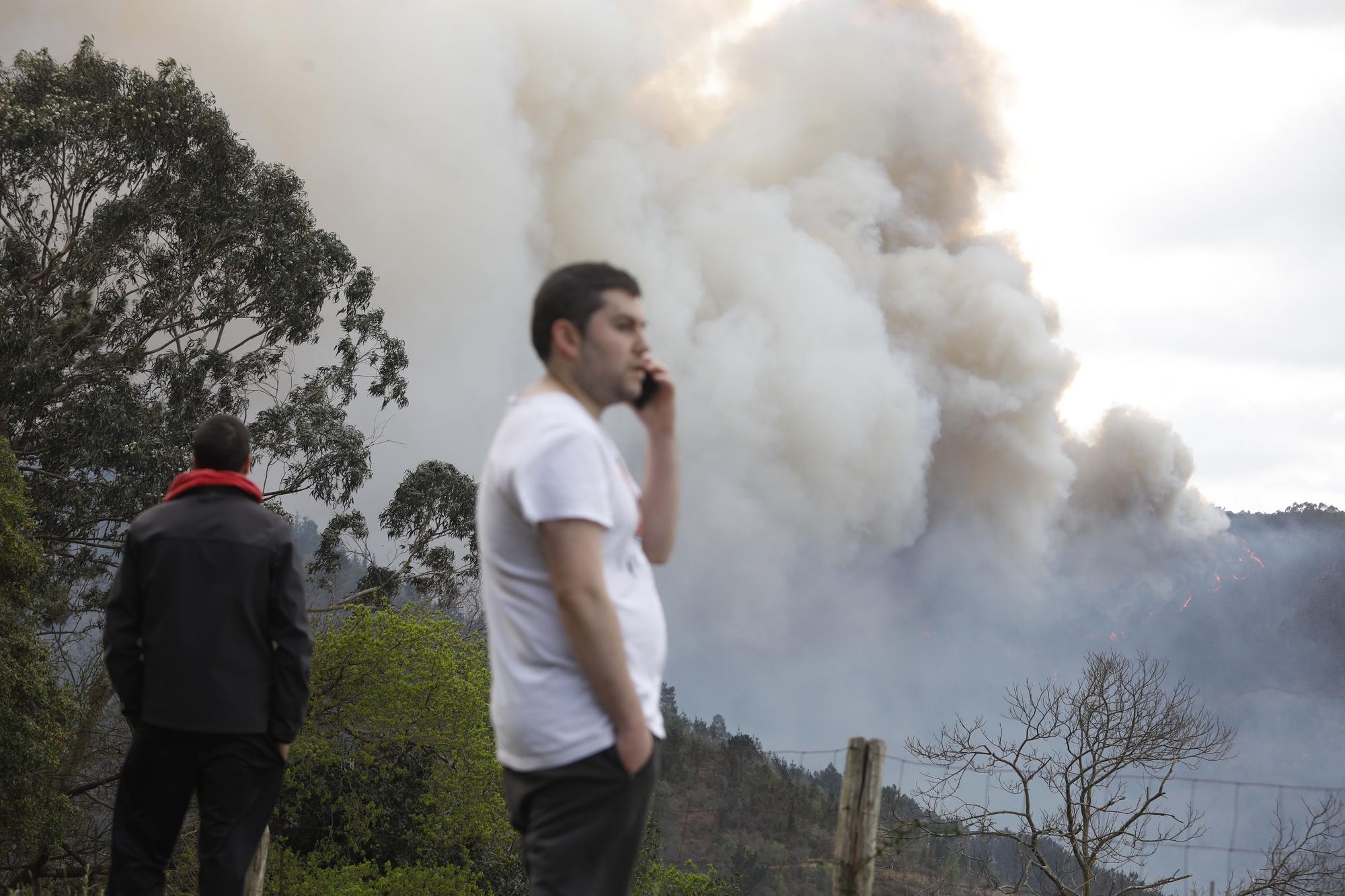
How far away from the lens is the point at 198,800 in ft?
9.40

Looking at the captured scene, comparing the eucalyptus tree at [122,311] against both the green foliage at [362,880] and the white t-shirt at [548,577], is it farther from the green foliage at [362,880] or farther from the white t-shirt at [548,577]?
the white t-shirt at [548,577]

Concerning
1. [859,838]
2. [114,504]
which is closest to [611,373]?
[859,838]

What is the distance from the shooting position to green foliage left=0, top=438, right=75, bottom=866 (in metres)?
11.9

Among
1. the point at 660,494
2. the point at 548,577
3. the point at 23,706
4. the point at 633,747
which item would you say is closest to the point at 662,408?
the point at 660,494

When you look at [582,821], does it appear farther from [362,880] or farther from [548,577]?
[362,880]

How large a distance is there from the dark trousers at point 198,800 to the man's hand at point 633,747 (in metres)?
1.49

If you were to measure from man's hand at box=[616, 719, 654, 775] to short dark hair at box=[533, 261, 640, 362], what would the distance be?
665mm

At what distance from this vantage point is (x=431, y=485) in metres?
23.8

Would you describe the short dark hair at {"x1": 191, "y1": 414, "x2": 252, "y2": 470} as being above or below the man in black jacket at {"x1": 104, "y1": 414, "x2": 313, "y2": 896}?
above

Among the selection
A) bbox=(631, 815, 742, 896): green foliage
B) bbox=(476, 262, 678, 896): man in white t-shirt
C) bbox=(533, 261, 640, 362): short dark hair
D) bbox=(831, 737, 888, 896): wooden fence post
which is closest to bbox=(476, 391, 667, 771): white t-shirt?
bbox=(476, 262, 678, 896): man in white t-shirt

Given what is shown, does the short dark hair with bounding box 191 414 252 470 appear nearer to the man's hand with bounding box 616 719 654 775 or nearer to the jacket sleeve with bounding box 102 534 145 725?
the jacket sleeve with bounding box 102 534 145 725

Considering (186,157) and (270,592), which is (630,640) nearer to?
(270,592)

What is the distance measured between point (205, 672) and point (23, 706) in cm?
1102

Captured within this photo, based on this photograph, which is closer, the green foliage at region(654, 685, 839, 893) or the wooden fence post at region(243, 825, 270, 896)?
the wooden fence post at region(243, 825, 270, 896)
